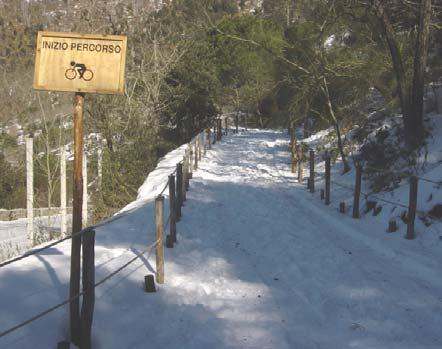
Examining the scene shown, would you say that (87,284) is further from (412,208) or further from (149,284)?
(412,208)

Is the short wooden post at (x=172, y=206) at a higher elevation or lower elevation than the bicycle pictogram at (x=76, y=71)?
lower

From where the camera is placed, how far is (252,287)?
19.2 feet

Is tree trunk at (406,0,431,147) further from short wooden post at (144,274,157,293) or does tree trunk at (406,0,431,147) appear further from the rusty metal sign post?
the rusty metal sign post

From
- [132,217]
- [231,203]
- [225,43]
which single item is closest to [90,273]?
[132,217]

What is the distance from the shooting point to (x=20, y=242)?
51.2 feet

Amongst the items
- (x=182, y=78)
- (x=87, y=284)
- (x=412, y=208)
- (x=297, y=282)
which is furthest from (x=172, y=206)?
(x=182, y=78)

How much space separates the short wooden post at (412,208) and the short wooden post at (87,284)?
5451 mm

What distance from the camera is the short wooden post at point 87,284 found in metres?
3.83

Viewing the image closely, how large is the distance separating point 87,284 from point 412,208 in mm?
5543

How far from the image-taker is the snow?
442cm

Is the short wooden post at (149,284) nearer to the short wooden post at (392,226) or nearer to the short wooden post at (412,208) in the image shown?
the short wooden post at (412,208)

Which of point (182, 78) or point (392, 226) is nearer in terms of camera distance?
point (392, 226)

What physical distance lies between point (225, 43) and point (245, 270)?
2952 centimetres

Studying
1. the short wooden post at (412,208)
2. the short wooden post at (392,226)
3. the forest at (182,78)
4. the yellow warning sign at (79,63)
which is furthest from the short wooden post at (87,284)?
the forest at (182,78)
